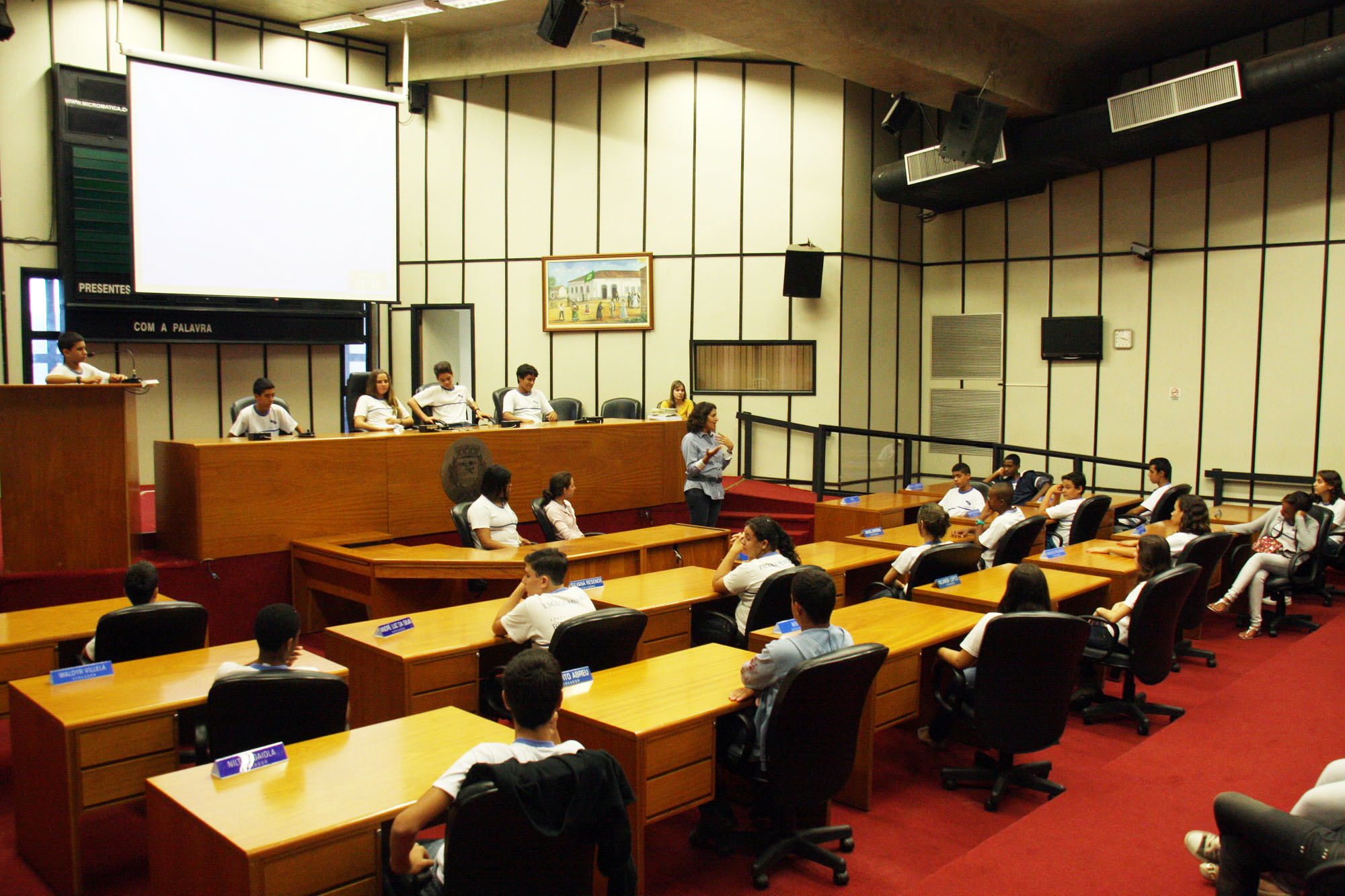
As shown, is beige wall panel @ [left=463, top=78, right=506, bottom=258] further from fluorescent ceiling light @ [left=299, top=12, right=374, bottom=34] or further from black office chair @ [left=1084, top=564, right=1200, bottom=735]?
black office chair @ [left=1084, top=564, right=1200, bottom=735]

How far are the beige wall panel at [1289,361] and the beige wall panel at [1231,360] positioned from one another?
103 millimetres

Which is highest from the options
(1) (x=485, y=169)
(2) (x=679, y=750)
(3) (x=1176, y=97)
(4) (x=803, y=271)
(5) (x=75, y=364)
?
(1) (x=485, y=169)

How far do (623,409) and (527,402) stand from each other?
2481mm

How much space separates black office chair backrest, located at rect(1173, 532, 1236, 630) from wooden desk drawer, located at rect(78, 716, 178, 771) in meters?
5.09

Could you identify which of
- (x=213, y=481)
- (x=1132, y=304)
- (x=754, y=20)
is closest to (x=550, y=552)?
(x=213, y=481)

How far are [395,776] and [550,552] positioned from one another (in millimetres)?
1415

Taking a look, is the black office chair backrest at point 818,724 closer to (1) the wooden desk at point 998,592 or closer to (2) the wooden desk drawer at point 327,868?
(2) the wooden desk drawer at point 327,868

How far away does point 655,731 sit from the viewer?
9.50ft

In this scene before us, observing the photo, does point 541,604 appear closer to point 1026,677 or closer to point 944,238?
point 1026,677

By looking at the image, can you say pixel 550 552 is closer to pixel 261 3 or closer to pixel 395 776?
pixel 395 776

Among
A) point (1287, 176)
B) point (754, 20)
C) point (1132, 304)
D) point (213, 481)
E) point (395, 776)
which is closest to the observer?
point (395, 776)

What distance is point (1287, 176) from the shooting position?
9.20 m

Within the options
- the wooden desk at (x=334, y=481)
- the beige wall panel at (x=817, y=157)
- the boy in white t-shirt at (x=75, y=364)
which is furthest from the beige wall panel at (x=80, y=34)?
the beige wall panel at (x=817, y=157)

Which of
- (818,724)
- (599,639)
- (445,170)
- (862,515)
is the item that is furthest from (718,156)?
(818,724)
